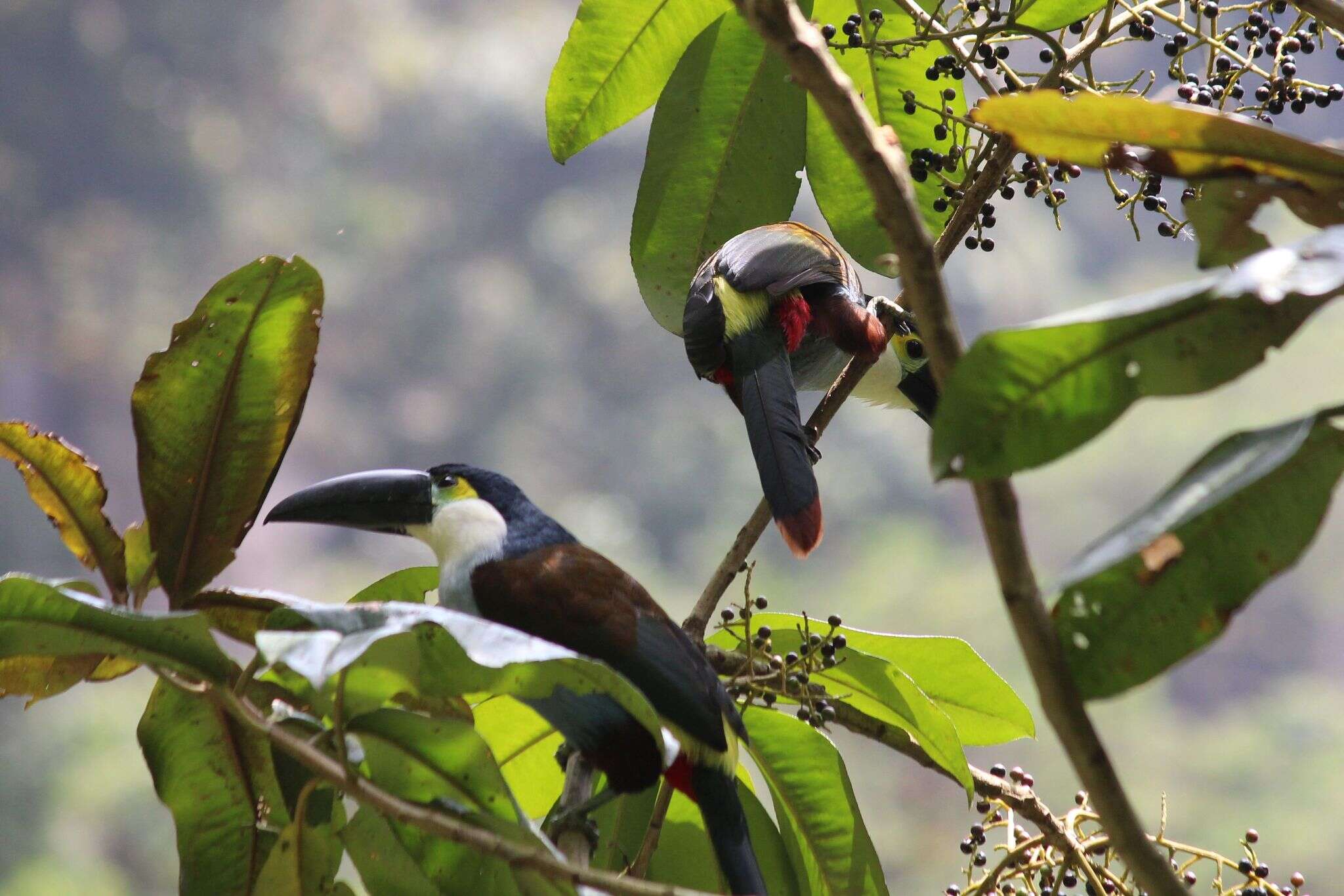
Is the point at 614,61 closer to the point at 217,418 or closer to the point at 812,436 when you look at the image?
the point at 812,436

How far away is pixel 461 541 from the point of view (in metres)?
1.79

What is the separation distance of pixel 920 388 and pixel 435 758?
1776mm

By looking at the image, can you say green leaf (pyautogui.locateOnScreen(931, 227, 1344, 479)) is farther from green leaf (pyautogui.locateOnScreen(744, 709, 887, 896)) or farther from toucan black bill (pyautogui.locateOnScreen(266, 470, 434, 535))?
toucan black bill (pyautogui.locateOnScreen(266, 470, 434, 535))

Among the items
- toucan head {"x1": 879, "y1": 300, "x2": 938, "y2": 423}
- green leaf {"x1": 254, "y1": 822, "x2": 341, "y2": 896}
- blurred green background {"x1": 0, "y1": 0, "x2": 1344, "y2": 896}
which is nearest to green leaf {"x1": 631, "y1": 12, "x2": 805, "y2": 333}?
toucan head {"x1": 879, "y1": 300, "x2": 938, "y2": 423}

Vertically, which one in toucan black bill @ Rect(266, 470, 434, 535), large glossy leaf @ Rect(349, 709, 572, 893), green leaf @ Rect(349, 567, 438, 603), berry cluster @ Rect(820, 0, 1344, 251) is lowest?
large glossy leaf @ Rect(349, 709, 572, 893)

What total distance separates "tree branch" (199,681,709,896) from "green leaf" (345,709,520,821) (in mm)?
22

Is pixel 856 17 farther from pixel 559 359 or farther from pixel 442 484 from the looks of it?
pixel 559 359

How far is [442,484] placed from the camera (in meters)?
1.95

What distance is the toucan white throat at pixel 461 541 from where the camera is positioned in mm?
1713

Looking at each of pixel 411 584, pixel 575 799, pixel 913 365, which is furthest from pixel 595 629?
pixel 913 365

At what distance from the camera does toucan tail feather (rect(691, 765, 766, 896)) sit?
4.78 feet

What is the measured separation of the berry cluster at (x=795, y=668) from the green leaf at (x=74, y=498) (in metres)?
0.69

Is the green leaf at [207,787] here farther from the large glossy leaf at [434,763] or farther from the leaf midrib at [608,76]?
the leaf midrib at [608,76]

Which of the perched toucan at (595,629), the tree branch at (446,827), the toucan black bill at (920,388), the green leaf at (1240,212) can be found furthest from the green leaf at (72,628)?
the toucan black bill at (920,388)
